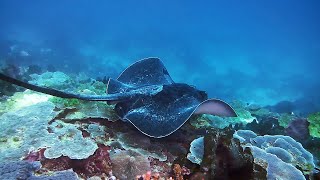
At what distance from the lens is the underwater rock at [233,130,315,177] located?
4723mm

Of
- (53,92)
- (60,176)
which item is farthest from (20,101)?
(60,176)

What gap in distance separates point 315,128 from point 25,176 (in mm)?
7968

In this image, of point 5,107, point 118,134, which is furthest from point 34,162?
point 5,107

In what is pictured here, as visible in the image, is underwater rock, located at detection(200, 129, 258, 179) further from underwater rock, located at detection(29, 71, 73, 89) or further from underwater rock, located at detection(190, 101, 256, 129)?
underwater rock, located at detection(29, 71, 73, 89)

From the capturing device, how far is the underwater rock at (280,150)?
472cm

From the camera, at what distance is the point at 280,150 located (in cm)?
524

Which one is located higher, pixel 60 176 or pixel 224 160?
pixel 224 160

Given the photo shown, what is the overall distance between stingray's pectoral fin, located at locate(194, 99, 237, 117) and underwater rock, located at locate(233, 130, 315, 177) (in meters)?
0.61

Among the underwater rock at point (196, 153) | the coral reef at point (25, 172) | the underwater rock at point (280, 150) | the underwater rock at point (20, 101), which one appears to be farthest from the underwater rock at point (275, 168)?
the underwater rock at point (20, 101)

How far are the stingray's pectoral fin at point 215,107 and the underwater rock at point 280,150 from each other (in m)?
0.61

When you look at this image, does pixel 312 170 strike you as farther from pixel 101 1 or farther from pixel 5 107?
pixel 101 1

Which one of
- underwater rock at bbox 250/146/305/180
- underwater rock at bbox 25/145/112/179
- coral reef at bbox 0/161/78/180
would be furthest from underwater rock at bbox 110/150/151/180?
underwater rock at bbox 250/146/305/180

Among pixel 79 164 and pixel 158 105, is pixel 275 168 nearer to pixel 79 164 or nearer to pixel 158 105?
pixel 158 105

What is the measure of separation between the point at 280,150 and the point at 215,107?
1.56 m
